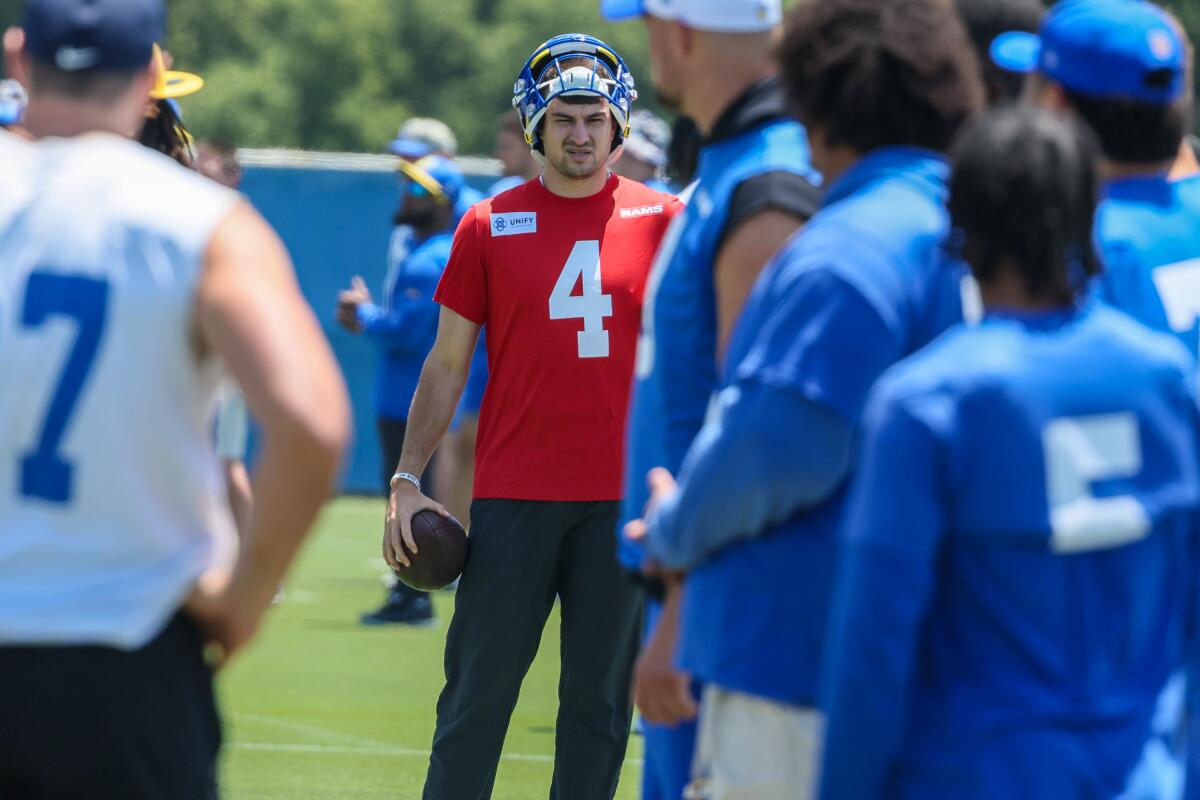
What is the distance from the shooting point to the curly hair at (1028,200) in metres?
2.99

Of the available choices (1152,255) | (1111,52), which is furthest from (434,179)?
(1111,52)

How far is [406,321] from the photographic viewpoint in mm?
12547

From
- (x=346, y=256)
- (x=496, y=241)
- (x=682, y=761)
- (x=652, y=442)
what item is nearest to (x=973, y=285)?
(x=652, y=442)

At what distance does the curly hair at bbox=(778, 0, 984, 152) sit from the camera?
343 centimetres

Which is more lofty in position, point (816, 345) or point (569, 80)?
point (569, 80)

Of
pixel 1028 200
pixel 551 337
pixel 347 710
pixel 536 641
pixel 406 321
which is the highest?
pixel 1028 200

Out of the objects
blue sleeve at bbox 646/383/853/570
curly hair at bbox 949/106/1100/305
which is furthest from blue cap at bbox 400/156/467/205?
curly hair at bbox 949/106/1100/305

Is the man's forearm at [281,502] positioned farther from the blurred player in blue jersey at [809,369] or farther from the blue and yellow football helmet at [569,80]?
the blue and yellow football helmet at [569,80]

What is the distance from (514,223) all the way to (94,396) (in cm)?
300

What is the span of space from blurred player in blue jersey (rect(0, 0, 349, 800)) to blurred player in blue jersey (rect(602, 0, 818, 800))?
0.81 m

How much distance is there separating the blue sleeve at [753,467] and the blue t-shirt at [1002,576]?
317mm

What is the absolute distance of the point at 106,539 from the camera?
316cm

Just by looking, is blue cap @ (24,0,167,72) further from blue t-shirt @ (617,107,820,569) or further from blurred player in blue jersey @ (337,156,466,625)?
blurred player in blue jersey @ (337,156,466,625)

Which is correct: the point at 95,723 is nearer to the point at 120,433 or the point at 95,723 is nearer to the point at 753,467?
the point at 120,433
